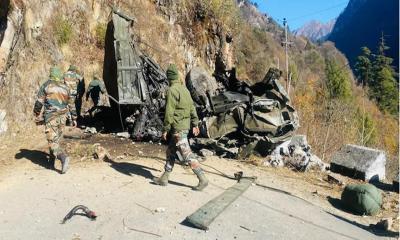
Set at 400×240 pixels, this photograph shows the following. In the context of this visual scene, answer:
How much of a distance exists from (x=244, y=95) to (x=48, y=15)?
6233 mm

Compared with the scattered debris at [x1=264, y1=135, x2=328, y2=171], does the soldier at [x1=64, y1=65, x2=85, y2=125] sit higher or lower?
higher

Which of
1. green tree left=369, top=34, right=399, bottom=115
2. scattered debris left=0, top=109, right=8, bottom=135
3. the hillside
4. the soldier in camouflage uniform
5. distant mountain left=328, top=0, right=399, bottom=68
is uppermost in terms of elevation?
distant mountain left=328, top=0, right=399, bottom=68

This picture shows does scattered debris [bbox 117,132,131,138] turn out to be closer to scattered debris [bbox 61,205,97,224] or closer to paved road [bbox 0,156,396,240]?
paved road [bbox 0,156,396,240]

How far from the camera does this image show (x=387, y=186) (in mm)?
10875

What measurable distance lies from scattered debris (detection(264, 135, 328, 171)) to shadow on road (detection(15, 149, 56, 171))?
466 centimetres

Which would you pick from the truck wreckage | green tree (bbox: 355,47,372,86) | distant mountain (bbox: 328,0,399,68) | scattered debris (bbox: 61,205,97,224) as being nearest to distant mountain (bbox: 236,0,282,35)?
distant mountain (bbox: 328,0,399,68)

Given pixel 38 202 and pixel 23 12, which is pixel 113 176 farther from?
pixel 23 12

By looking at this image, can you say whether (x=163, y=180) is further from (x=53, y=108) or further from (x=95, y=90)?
(x=95, y=90)

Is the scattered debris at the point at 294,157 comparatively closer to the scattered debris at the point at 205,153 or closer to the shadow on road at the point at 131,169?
the scattered debris at the point at 205,153

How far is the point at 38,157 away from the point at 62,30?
19.0 ft

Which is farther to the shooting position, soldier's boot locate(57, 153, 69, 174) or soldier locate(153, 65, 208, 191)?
soldier's boot locate(57, 153, 69, 174)

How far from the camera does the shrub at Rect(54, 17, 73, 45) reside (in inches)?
568

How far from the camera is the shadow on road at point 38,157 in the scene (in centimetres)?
948

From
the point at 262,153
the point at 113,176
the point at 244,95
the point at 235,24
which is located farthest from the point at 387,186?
the point at 235,24
